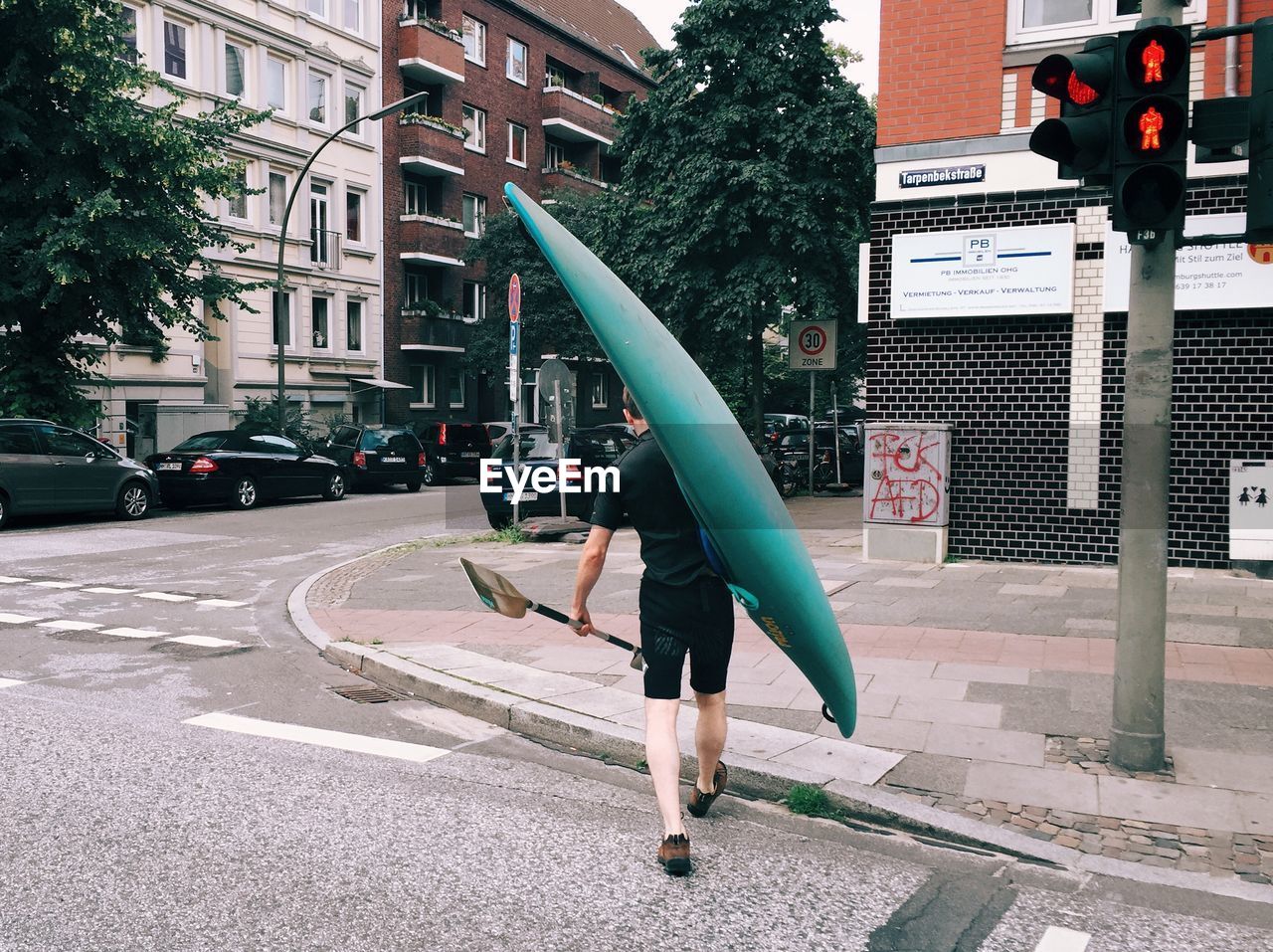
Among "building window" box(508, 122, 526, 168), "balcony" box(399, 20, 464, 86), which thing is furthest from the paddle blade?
"building window" box(508, 122, 526, 168)

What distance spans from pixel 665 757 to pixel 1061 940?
4.82 feet

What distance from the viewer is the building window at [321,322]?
35.4m

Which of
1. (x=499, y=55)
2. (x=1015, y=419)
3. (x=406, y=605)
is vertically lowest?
(x=406, y=605)

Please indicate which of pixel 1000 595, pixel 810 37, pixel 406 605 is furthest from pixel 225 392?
pixel 1000 595

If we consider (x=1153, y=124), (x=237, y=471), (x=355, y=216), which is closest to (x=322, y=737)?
(x=1153, y=124)

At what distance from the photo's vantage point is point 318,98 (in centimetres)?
3566

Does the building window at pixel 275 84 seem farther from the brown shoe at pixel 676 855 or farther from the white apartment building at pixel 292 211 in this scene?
the brown shoe at pixel 676 855

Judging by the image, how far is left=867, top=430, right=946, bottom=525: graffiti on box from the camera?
11.5 meters

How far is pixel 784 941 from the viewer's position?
144 inches

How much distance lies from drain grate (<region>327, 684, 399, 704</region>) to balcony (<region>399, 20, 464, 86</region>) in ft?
112

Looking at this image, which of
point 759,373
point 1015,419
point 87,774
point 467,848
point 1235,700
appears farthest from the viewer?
point 759,373

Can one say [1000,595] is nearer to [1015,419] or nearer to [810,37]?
[1015,419]

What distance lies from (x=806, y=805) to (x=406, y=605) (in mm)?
5847

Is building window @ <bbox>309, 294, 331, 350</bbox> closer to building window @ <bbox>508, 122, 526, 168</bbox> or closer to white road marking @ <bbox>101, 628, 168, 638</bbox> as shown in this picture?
building window @ <bbox>508, 122, 526, 168</bbox>
